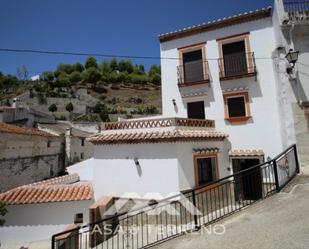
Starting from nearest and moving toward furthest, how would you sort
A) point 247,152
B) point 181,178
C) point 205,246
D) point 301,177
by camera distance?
1. point 205,246
2. point 301,177
3. point 181,178
4. point 247,152

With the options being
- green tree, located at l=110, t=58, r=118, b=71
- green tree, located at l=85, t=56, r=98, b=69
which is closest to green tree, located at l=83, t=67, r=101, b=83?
green tree, located at l=85, t=56, r=98, b=69

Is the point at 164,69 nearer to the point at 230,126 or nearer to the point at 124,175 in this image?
the point at 230,126

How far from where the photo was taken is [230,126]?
419 inches

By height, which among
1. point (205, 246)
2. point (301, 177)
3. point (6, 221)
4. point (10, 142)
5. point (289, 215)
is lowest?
point (6, 221)

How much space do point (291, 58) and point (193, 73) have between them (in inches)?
193

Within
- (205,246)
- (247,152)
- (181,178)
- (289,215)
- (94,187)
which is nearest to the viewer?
(205,246)

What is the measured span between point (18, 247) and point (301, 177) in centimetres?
1150

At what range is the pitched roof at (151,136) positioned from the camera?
8.05 meters

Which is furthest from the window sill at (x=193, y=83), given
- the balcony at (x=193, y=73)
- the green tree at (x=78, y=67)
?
the green tree at (x=78, y=67)

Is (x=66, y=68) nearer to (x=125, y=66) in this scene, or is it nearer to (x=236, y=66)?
(x=125, y=66)

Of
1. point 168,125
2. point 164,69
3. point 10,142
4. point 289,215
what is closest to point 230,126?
point 168,125

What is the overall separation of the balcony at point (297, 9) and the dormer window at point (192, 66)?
4.20 m

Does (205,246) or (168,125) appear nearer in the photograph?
(205,246)

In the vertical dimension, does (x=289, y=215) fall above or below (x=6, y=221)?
above
